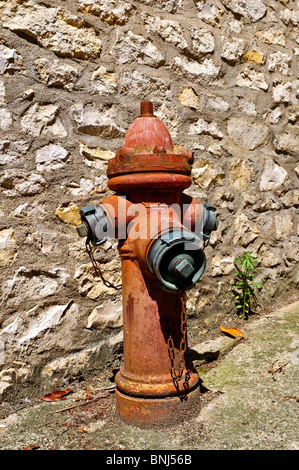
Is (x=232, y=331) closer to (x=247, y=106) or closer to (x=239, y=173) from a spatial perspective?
(x=239, y=173)

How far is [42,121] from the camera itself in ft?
7.06

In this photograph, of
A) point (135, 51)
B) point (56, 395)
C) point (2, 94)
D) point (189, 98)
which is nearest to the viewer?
point (2, 94)

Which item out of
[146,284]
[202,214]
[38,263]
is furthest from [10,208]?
[202,214]

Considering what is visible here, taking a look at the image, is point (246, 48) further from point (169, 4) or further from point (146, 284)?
point (146, 284)

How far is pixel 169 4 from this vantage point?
267cm

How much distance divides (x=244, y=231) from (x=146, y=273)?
1.54 meters

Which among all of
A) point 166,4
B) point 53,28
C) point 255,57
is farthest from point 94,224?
point 255,57

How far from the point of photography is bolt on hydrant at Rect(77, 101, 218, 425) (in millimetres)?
1743

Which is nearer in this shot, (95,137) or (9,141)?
(9,141)

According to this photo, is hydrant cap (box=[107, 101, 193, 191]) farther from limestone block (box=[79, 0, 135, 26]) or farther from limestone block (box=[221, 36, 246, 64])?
limestone block (box=[221, 36, 246, 64])

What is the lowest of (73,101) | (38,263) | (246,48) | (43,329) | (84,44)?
(43,329)

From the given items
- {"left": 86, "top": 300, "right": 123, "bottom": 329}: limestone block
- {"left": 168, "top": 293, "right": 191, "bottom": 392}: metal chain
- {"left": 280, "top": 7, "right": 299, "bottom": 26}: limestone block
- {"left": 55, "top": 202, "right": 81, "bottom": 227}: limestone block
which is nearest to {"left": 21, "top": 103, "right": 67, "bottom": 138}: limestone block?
{"left": 55, "top": 202, "right": 81, "bottom": 227}: limestone block

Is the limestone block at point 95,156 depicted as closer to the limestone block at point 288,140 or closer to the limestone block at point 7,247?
the limestone block at point 7,247

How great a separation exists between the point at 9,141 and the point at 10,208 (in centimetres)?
33
